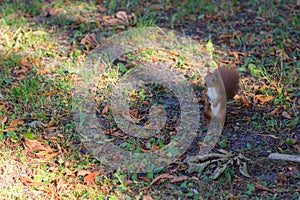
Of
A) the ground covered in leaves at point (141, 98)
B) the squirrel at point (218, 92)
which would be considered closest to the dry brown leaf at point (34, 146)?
the ground covered in leaves at point (141, 98)

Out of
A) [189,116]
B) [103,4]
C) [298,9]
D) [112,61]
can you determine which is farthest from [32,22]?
[298,9]

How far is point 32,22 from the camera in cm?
520

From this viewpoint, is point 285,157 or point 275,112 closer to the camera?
point 285,157

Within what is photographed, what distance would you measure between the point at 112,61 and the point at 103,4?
57.3 inches

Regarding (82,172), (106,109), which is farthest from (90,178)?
(106,109)

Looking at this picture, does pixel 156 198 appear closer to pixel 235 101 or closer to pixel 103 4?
pixel 235 101

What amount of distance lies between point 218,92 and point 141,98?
0.78 m

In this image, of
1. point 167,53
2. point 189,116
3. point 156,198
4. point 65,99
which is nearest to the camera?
point 156,198

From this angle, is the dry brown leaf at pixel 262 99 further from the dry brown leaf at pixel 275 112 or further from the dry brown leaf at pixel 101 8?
the dry brown leaf at pixel 101 8

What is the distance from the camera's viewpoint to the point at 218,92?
346cm

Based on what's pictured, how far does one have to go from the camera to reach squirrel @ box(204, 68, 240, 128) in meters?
3.49

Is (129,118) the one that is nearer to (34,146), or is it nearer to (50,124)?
(50,124)

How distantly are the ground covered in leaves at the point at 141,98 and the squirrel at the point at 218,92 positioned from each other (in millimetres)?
158

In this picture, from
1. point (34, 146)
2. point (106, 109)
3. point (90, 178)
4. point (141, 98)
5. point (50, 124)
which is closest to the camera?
point (90, 178)
